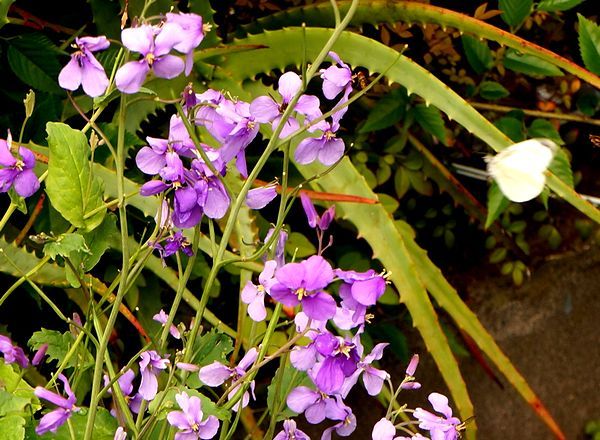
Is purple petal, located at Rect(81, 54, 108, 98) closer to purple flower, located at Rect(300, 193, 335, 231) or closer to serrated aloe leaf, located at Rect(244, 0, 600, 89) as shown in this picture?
purple flower, located at Rect(300, 193, 335, 231)

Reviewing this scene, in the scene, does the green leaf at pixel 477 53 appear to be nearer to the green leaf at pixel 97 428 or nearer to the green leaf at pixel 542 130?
the green leaf at pixel 542 130

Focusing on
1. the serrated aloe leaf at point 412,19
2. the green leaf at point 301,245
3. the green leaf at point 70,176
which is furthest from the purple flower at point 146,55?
the green leaf at point 301,245

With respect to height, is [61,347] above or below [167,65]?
below

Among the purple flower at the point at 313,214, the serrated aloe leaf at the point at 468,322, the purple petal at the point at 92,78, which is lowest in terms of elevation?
the serrated aloe leaf at the point at 468,322

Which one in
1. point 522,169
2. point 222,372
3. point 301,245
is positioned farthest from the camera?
point 301,245

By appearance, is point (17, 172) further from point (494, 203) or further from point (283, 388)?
point (494, 203)

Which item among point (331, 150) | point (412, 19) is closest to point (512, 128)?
point (412, 19)
